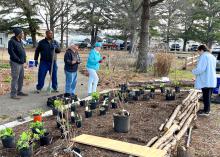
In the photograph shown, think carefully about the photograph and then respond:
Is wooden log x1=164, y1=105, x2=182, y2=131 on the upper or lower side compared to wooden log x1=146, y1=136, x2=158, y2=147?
upper

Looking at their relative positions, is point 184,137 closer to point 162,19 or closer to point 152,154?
point 152,154

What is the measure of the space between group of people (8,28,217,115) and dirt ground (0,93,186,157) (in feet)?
2.71

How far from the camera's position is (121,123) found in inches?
198

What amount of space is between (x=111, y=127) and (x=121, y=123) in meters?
0.34

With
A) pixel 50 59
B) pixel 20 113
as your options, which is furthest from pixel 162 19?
pixel 20 113

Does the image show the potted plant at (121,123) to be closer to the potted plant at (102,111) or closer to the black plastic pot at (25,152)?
the potted plant at (102,111)

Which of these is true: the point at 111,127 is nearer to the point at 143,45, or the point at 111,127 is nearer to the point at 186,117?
the point at 186,117

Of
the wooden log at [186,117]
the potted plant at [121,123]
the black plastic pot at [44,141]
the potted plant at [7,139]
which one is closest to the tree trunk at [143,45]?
the wooden log at [186,117]

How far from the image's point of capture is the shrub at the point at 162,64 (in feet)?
44.2

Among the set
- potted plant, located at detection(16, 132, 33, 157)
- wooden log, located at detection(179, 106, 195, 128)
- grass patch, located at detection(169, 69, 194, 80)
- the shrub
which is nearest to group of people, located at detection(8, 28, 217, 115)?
wooden log, located at detection(179, 106, 195, 128)

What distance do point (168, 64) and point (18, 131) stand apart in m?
9.21

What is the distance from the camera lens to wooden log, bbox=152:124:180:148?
446 centimetres

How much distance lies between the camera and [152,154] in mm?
4012

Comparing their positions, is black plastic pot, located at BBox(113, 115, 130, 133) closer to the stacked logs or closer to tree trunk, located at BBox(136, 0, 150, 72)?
the stacked logs
